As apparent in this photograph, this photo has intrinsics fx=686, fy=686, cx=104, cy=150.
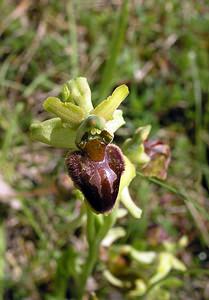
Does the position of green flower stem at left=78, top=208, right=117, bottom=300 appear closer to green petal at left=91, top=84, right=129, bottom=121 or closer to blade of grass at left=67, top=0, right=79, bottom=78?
green petal at left=91, top=84, right=129, bottom=121

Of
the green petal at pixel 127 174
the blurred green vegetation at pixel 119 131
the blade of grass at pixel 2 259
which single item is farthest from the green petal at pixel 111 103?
the blade of grass at pixel 2 259

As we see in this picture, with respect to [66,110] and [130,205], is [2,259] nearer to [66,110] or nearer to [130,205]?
[130,205]

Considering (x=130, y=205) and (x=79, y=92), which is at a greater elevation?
(x=79, y=92)

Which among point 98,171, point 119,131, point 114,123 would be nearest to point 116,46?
point 119,131

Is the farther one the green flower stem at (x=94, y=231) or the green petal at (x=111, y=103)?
the green flower stem at (x=94, y=231)

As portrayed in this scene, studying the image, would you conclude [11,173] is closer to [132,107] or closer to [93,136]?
[132,107]

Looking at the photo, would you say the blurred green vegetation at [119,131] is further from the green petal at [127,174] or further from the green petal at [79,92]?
the green petal at [79,92]

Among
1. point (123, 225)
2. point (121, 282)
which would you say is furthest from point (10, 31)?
point (121, 282)
